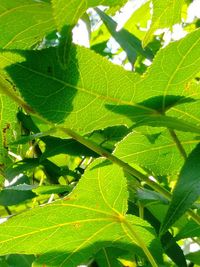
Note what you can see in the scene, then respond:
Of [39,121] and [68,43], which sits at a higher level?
[68,43]

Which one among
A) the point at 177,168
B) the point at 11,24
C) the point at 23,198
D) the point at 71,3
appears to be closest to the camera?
the point at 71,3

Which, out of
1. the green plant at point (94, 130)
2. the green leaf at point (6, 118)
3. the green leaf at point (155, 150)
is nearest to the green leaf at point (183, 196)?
the green plant at point (94, 130)

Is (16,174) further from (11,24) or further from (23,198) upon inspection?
(11,24)

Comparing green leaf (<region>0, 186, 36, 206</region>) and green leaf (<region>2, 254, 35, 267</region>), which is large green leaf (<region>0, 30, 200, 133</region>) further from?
green leaf (<region>2, 254, 35, 267</region>)

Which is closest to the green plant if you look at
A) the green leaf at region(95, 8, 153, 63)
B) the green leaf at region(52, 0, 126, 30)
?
the green leaf at region(52, 0, 126, 30)

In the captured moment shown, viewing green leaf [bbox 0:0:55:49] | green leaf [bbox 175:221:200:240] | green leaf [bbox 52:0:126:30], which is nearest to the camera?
green leaf [bbox 52:0:126:30]

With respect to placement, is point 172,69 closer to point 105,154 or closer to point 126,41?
point 105,154

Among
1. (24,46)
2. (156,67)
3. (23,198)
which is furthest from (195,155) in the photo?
(23,198)

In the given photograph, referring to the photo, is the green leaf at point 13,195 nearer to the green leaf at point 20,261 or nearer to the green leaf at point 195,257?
the green leaf at point 20,261

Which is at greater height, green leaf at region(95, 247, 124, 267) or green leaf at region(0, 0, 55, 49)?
green leaf at region(0, 0, 55, 49)
